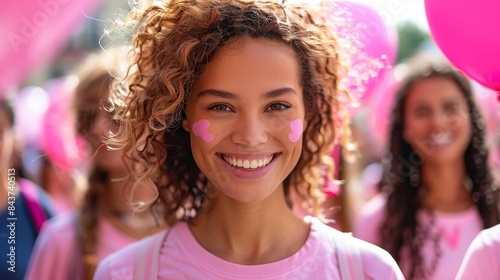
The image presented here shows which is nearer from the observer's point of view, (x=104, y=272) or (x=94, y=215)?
(x=104, y=272)

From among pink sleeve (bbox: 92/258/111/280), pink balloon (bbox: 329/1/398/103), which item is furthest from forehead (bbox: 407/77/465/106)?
pink sleeve (bbox: 92/258/111/280)

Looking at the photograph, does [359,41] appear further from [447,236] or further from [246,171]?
[447,236]

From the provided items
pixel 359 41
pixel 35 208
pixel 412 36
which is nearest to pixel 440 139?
pixel 359 41

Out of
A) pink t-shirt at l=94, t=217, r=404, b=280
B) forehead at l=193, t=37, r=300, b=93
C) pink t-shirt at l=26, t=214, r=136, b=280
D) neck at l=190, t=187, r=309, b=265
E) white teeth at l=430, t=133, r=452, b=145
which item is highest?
forehead at l=193, t=37, r=300, b=93

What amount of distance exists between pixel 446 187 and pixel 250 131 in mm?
1819

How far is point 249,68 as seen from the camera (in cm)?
194

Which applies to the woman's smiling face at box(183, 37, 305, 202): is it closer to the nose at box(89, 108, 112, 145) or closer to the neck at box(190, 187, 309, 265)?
the neck at box(190, 187, 309, 265)

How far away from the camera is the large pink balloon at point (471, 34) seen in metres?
2.03

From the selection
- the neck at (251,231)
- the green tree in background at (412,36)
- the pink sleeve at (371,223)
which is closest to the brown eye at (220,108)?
the neck at (251,231)

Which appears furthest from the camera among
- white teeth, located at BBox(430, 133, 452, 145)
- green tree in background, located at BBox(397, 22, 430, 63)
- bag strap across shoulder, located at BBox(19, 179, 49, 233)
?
green tree in background, located at BBox(397, 22, 430, 63)

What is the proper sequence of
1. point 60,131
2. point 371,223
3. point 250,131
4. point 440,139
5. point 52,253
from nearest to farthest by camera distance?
point 250,131
point 52,253
point 440,139
point 371,223
point 60,131

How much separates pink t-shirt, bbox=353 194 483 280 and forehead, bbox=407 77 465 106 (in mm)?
511

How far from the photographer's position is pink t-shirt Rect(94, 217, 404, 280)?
1.98 metres

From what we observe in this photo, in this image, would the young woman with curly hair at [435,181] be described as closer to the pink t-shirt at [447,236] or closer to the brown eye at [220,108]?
the pink t-shirt at [447,236]
